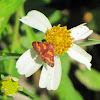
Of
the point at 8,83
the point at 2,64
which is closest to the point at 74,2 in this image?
the point at 2,64

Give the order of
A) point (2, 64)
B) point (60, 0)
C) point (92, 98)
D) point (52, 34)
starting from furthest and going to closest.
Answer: point (92, 98)
point (60, 0)
point (2, 64)
point (52, 34)

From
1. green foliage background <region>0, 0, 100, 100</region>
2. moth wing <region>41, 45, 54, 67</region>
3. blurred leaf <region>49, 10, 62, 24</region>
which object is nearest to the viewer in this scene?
moth wing <region>41, 45, 54, 67</region>

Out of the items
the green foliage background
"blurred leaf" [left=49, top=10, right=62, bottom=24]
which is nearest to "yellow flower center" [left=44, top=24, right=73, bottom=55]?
the green foliage background

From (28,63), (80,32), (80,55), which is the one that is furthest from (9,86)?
(80,32)

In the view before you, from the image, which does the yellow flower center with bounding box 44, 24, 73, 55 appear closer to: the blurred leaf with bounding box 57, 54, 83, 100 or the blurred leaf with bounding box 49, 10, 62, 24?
the blurred leaf with bounding box 57, 54, 83, 100

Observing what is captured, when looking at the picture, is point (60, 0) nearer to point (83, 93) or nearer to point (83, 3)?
point (83, 3)

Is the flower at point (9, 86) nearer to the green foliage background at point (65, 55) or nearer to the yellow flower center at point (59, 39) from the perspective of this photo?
the yellow flower center at point (59, 39)

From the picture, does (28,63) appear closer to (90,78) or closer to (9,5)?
(9,5)
